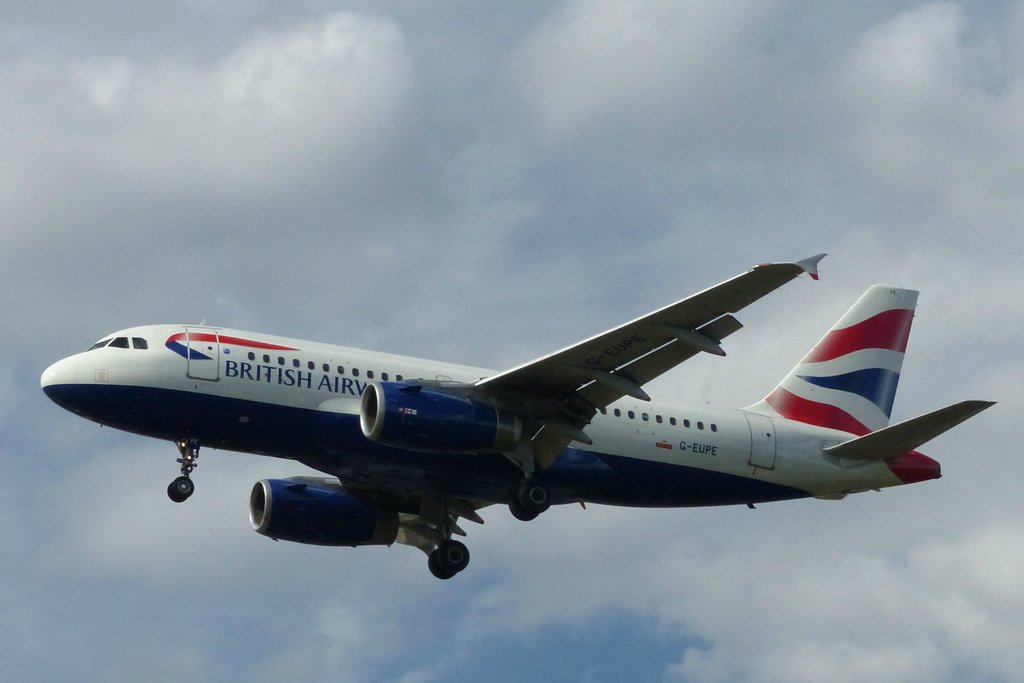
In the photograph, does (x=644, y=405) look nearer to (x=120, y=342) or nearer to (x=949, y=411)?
(x=949, y=411)

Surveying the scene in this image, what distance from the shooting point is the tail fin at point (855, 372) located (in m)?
43.7

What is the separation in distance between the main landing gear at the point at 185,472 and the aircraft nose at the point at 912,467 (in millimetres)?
18532

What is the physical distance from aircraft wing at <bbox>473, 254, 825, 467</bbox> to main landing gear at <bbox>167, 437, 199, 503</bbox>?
702 cm

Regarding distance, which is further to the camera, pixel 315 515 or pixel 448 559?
pixel 448 559

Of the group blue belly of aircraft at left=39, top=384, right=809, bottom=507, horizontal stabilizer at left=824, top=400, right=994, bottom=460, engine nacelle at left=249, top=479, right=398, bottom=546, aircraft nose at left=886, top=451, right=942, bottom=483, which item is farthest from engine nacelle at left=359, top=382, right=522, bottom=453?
aircraft nose at left=886, top=451, right=942, bottom=483

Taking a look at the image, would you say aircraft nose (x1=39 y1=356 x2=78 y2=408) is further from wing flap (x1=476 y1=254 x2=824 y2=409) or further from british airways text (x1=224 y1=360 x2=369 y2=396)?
wing flap (x1=476 y1=254 x2=824 y2=409)

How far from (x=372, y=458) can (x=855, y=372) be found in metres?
15.7

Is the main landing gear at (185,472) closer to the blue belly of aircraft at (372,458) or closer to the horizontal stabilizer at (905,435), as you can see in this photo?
the blue belly of aircraft at (372,458)

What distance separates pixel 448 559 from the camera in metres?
42.4

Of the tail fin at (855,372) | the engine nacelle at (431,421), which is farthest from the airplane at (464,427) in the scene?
the tail fin at (855,372)

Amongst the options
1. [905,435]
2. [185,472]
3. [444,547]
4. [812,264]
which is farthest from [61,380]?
[905,435]

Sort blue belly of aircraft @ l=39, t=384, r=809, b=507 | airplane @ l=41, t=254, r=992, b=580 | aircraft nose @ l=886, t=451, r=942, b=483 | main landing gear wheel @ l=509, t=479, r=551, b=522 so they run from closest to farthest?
airplane @ l=41, t=254, r=992, b=580
blue belly of aircraft @ l=39, t=384, r=809, b=507
main landing gear wheel @ l=509, t=479, r=551, b=522
aircraft nose @ l=886, t=451, r=942, b=483

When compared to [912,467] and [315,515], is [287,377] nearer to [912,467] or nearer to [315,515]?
[315,515]

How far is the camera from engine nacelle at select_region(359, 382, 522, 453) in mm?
35781
